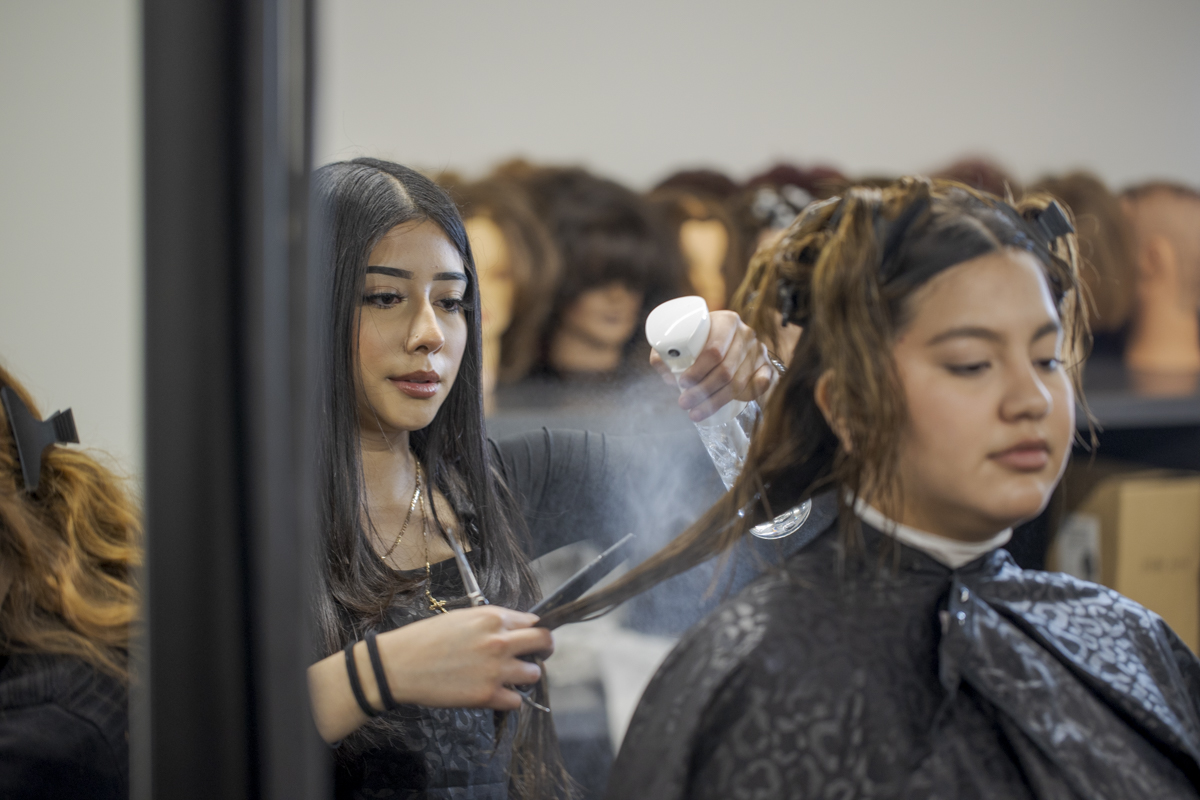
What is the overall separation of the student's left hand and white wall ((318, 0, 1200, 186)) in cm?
27

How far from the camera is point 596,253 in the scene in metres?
1.16

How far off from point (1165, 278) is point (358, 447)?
3.25ft

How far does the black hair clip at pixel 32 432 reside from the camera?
595 mm

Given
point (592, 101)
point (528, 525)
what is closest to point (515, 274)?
point (592, 101)

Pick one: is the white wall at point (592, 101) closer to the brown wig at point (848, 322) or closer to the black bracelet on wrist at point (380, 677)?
the black bracelet on wrist at point (380, 677)

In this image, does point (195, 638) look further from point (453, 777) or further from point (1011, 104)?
point (1011, 104)

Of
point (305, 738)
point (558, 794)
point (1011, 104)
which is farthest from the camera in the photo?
point (1011, 104)

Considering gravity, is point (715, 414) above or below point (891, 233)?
below

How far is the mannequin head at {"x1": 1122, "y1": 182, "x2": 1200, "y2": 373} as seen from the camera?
1.02 meters

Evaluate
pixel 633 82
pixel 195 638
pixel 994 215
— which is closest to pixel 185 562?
pixel 195 638

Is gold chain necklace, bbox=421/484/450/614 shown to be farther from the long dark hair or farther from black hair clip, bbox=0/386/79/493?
black hair clip, bbox=0/386/79/493

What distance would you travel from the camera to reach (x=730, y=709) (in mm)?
487

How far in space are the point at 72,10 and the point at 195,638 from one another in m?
0.40

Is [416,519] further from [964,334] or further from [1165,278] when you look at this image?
[1165,278]
